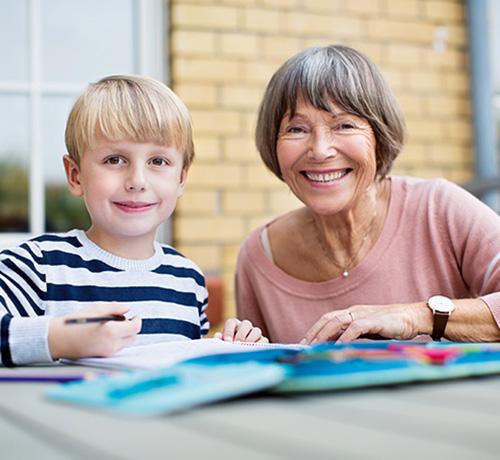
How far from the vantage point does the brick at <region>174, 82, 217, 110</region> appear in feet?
11.8

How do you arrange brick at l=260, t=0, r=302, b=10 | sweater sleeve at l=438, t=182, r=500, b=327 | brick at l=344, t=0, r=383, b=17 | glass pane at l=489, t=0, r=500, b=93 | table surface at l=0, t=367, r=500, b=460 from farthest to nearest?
glass pane at l=489, t=0, r=500, b=93
brick at l=344, t=0, r=383, b=17
brick at l=260, t=0, r=302, b=10
sweater sleeve at l=438, t=182, r=500, b=327
table surface at l=0, t=367, r=500, b=460

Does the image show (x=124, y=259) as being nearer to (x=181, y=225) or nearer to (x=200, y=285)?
(x=200, y=285)

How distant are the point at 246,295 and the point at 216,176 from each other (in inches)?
61.8

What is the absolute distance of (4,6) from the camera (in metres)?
3.60

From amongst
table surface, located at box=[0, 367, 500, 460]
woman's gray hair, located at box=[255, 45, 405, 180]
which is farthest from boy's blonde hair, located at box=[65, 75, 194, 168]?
table surface, located at box=[0, 367, 500, 460]

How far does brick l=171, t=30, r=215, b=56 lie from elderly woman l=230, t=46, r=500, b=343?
1.64 metres

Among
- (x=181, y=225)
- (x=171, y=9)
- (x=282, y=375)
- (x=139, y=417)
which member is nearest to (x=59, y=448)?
(x=139, y=417)

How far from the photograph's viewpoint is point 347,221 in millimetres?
2004

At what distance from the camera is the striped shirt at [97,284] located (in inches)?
59.4

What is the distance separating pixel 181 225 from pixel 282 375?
2.88 m

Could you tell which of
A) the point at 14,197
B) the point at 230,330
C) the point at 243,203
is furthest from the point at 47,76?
the point at 230,330

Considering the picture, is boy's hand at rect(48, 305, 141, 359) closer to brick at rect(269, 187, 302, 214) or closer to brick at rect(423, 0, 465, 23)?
Answer: brick at rect(269, 187, 302, 214)

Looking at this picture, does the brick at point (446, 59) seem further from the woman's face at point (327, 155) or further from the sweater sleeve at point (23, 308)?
the sweater sleeve at point (23, 308)

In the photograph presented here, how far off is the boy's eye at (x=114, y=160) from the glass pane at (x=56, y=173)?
6.75ft
